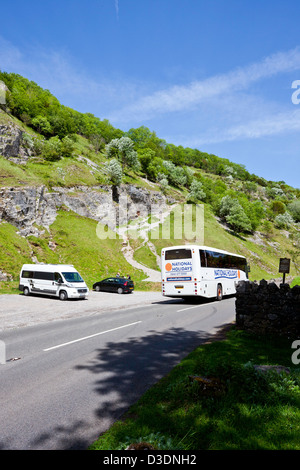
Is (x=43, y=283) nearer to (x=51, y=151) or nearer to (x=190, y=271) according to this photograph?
(x=190, y=271)

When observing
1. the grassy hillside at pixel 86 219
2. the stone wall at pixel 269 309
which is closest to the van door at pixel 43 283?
the grassy hillside at pixel 86 219

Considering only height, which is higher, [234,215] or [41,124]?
[41,124]

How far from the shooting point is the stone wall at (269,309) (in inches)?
344

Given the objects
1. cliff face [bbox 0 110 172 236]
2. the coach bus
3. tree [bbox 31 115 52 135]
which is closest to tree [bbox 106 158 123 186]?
cliff face [bbox 0 110 172 236]

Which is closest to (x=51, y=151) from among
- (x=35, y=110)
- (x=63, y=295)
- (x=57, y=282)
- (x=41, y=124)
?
(x=41, y=124)

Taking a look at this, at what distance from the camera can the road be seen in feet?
13.2

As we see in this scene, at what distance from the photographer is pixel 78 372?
6379 millimetres

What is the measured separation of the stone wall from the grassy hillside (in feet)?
71.5

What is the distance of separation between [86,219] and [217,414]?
4720 cm

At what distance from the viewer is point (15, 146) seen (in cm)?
5109

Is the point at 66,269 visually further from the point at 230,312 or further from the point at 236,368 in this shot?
the point at 236,368

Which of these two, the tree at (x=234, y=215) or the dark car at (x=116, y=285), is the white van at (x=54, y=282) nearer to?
the dark car at (x=116, y=285)

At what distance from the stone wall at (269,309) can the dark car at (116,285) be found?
18.8m
